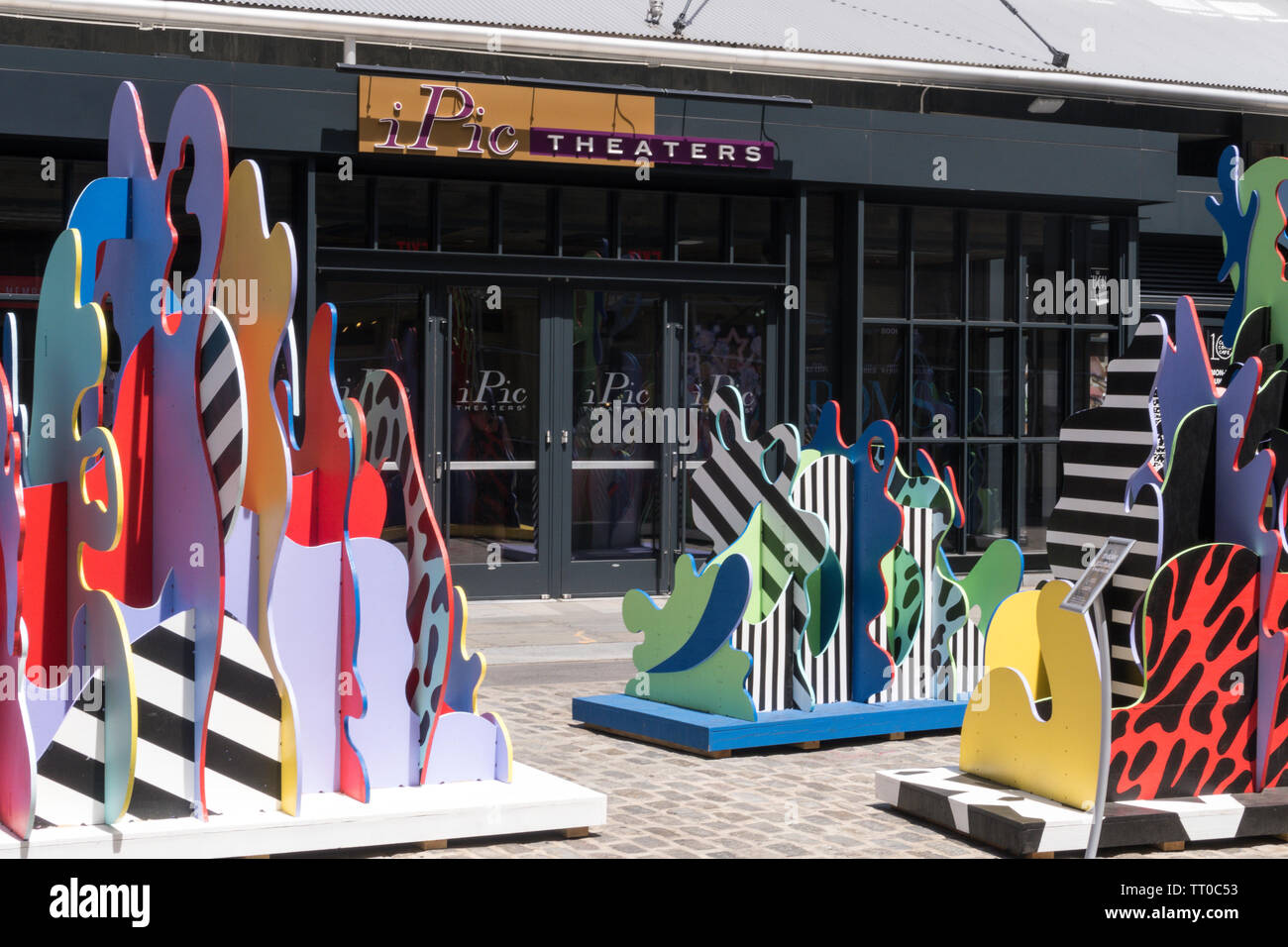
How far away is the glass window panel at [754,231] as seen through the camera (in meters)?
14.9

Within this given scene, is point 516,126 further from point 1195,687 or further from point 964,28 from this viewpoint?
point 1195,687

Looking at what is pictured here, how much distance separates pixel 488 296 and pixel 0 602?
842cm

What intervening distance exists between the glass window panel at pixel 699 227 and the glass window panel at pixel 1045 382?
3837 millimetres

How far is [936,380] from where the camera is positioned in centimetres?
1595

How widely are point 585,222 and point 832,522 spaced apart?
247 inches

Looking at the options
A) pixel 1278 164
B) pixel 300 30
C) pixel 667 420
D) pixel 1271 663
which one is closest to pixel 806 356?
pixel 667 420

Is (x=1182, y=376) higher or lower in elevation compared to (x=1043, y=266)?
lower

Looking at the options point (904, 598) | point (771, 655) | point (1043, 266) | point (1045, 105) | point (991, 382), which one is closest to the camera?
point (771, 655)

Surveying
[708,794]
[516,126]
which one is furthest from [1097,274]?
[708,794]

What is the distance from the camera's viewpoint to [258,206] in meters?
6.08

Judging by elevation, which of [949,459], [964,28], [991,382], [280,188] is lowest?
[949,459]

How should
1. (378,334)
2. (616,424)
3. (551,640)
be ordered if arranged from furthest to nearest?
(616,424) < (378,334) < (551,640)

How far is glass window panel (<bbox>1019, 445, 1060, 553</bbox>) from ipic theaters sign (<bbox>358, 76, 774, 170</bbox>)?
5.02 metres

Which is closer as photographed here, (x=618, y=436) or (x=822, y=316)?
(x=618, y=436)
